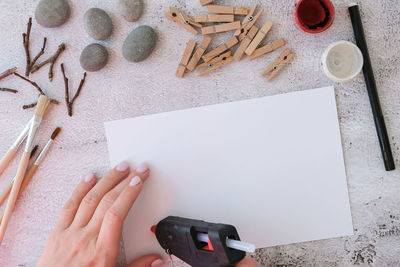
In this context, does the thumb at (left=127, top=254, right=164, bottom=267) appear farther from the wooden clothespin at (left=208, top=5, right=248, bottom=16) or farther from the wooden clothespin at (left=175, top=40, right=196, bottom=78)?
the wooden clothespin at (left=208, top=5, right=248, bottom=16)

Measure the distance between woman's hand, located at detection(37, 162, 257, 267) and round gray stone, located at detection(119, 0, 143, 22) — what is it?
0.28m

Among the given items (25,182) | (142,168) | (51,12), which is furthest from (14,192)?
(51,12)

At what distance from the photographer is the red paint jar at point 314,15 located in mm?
666

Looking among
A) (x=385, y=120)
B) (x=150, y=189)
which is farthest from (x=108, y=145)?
(x=385, y=120)

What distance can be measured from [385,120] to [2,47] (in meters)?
0.75

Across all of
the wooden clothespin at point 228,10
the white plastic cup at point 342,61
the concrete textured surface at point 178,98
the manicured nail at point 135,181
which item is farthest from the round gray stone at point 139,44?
the white plastic cup at point 342,61

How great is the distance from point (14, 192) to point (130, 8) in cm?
40

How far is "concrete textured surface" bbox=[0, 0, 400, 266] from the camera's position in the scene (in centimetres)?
69

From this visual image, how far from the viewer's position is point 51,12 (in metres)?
0.68

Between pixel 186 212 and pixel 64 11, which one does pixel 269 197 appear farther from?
pixel 64 11

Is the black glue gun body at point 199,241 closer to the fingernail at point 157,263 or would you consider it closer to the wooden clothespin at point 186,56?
the fingernail at point 157,263

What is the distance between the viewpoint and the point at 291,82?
70cm

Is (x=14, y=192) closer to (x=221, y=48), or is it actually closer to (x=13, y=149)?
(x=13, y=149)

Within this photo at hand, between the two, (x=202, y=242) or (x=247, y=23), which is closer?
(x=202, y=242)
